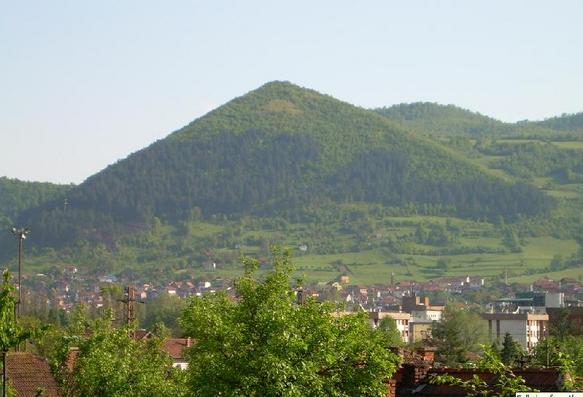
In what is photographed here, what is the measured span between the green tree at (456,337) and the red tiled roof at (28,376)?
108 feet

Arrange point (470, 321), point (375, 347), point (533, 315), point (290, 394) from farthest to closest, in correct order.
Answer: point (533, 315) < point (470, 321) < point (375, 347) < point (290, 394)

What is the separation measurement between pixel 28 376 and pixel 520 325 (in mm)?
144631

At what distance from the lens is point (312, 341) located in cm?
3569

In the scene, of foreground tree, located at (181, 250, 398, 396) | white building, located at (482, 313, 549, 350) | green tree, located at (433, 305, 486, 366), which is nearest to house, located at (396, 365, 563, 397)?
foreground tree, located at (181, 250, 398, 396)

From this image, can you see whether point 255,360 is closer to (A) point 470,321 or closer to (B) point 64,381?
(B) point 64,381

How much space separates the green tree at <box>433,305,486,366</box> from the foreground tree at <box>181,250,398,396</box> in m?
40.6

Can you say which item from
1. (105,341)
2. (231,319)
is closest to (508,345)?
(105,341)

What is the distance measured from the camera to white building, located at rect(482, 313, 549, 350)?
595ft

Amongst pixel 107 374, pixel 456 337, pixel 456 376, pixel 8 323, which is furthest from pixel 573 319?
pixel 8 323

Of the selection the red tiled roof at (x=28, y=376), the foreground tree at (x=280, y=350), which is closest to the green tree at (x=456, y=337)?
the red tiled roof at (x=28, y=376)

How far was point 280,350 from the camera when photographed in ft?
Result: 115

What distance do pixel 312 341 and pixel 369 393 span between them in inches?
61.9

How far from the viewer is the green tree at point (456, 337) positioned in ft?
306

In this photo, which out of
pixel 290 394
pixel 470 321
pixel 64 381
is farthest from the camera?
pixel 470 321
